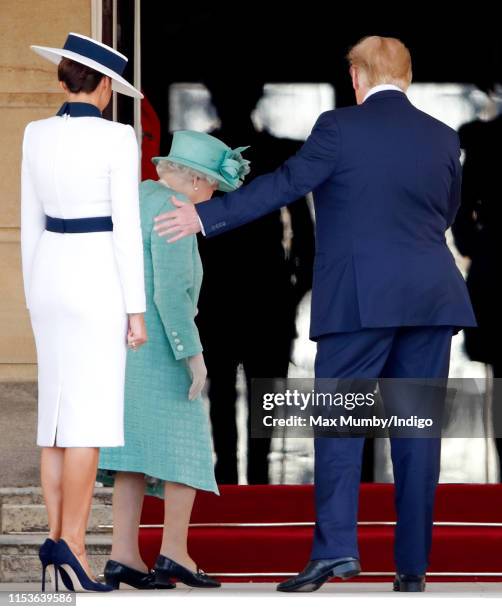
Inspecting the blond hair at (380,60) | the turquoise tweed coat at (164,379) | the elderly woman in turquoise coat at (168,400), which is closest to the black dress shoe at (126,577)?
the elderly woman in turquoise coat at (168,400)

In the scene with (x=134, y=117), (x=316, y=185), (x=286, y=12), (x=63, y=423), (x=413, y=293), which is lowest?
(x=63, y=423)

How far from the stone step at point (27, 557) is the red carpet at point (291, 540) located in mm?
175

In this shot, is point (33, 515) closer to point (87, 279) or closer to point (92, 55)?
point (87, 279)

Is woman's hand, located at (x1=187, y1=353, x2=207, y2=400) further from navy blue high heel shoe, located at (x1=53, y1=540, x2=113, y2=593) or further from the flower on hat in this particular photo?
navy blue high heel shoe, located at (x1=53, y1=540, x2=113, y2=593)

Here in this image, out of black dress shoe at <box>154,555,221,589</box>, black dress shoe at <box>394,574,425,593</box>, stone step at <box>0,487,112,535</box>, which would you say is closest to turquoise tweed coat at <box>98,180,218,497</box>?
black dress shoe at <box>154,555,221,589</box>

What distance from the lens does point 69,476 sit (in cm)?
463

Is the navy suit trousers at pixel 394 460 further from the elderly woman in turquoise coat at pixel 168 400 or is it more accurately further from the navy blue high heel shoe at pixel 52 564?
the navy blue high heel shoe at pixel 52 564

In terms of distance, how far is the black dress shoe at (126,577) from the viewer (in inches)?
202

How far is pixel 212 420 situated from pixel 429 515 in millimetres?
3226

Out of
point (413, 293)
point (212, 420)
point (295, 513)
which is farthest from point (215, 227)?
point (212, 420)

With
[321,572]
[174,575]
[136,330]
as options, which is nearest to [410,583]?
[321,572]

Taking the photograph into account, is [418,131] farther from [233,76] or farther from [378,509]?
[233,76]

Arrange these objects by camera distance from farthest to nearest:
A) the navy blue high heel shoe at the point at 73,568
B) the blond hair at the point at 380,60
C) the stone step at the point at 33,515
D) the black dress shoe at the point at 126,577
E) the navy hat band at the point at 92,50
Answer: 1. the stone step at the point at 33,515
2. the black dress shoe at the point at 126,577
3. the blond hair at the point at 380,60
4. the navy hat band at the point at 92,50
5. the navy blue high heel shoe at the point at 73,568

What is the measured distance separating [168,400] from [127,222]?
83cm
